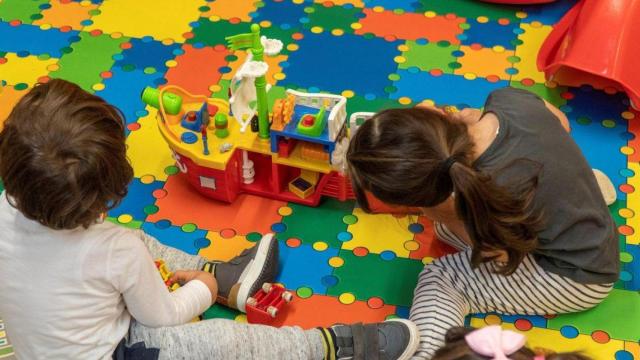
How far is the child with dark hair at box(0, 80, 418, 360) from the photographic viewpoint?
2.88 feet

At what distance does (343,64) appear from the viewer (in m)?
1.82

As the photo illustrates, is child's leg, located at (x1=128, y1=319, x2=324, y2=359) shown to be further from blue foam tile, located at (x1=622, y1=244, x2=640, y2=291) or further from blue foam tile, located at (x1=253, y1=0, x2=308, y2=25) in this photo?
blue foam tile, located at (x1=253, y1=0, x2=308, y2=25)

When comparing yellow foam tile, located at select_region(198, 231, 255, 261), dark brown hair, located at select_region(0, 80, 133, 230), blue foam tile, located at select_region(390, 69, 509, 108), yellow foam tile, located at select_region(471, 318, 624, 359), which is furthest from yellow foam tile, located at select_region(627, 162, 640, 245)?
dark brown hair, located at select_region(0, 80, 133, 230)

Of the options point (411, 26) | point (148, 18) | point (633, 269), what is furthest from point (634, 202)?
point (148, 18)

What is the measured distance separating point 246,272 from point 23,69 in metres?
0.90

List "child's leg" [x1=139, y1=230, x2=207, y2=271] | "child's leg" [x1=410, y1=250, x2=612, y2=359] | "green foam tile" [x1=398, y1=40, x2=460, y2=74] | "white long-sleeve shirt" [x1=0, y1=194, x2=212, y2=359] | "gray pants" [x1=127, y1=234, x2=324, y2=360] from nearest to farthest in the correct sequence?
"white long-sleeve shirt" [x1=0, y1=194, x2=212, y2=359]
"gray pants" [x1=127, y1=234, x2=324, y2=360]
"child's leg" [x1=410, y1=250, x2=612, y2=359]
"child's leg" [x1=139, y1=230, x2=207, y2=271]
"green foam tile" [x1=398, y1=40, x2=460, y2=74]

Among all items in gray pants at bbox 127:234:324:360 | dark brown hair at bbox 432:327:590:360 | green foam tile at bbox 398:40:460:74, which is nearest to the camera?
dark brown hair at bbox 432:327:590:360

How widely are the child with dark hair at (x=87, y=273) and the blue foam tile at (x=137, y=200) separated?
0.33 metres

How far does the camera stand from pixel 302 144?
4.61 feet

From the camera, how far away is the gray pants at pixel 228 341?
3.55ft

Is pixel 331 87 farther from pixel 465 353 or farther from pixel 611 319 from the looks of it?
pixel 465 353

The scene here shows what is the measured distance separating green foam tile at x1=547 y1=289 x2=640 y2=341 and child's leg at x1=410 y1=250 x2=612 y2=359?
21 millimetres

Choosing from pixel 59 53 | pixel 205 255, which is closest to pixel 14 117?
pixel 205 255

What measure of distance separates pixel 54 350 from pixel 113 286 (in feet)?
0.41
